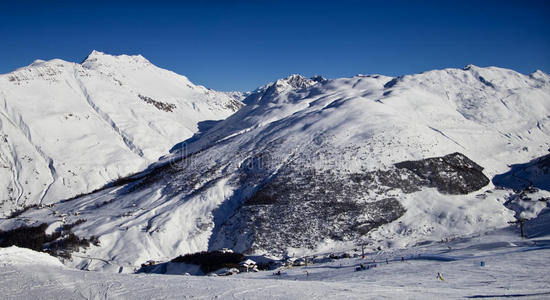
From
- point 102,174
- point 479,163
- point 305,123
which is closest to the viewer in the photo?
point 479,163

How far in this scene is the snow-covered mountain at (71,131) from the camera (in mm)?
107125

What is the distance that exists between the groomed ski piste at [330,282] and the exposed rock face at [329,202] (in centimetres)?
2249

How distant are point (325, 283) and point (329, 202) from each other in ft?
130

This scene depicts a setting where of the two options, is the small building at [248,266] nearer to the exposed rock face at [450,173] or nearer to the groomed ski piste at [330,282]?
the groomed ski piste at [330,282]

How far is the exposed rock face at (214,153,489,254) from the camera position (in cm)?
5984

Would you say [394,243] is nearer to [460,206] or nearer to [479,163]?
[460,206]

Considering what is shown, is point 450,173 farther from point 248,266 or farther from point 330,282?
point 330,282

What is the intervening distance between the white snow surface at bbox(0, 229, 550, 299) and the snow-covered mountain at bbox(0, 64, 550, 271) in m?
21.8

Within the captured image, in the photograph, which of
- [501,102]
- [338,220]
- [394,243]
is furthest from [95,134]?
[501,102]

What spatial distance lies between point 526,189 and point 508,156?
833 inches

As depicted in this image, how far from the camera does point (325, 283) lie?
26516mm

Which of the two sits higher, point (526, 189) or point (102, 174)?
point (102, 174)

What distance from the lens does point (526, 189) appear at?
67.4 metres

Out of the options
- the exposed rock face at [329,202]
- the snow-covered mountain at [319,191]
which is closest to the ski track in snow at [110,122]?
the snow-covered mountain at [319,191]
